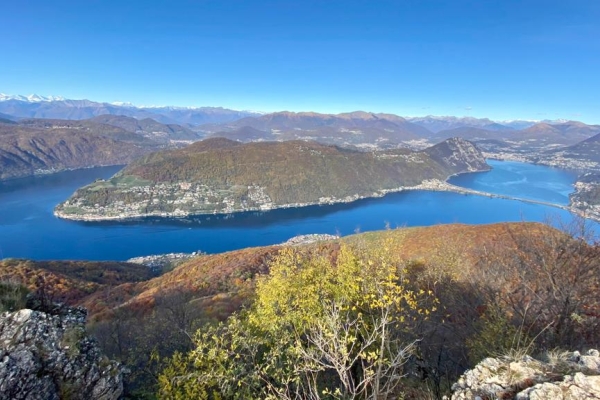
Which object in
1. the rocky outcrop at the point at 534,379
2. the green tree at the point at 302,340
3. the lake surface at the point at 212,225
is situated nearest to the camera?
the rocky outcrop at the point at 534,379

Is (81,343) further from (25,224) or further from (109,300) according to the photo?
(25,224)

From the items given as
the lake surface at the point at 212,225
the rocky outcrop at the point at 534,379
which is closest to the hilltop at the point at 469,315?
the rocky outcrop at the point at 534,379

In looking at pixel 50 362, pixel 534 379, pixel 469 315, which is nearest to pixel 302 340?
pixel 534 379

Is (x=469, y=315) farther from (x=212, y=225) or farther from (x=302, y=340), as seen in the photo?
(x=212, y=225)

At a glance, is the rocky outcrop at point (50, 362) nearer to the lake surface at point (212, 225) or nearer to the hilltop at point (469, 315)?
the hilltop at point (469, 315)

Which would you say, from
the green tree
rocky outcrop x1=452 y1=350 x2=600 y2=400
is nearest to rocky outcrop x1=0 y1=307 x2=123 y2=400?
the green tree

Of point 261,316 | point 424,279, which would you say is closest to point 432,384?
point 261,316

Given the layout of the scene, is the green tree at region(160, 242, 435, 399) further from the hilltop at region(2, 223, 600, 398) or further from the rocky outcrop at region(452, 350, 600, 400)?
the rocky outcrop at region(452, 350, 600, 400)
